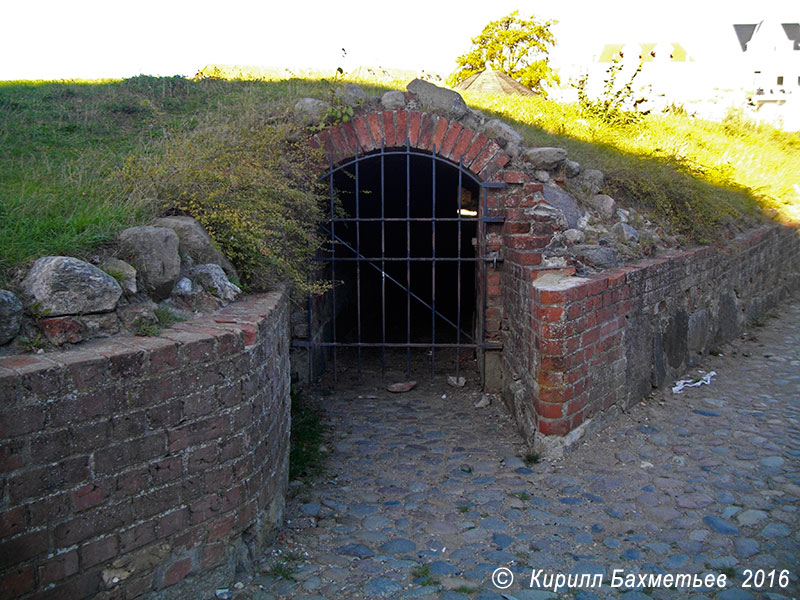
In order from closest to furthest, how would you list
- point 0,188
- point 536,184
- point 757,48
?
point 0,188, point 536,184, point 757,48

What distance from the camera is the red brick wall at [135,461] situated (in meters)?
2.08

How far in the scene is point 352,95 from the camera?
5.83m

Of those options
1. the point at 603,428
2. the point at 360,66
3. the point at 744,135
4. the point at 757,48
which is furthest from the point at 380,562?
the point at 757,48

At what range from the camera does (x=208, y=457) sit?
8.70 feet

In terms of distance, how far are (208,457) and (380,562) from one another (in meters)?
1.13

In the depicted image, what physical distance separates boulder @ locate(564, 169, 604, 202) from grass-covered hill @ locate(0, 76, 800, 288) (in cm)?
25

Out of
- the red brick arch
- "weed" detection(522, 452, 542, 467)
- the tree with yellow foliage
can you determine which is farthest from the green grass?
the tree with yellow foliage

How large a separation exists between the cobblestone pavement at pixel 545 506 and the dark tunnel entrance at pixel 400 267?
1.42 meters

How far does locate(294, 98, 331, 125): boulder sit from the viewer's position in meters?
5.64

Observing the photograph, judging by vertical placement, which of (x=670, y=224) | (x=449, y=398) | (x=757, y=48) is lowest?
(x=449, y=398)

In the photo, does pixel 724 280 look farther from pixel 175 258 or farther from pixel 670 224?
pixel 175 258

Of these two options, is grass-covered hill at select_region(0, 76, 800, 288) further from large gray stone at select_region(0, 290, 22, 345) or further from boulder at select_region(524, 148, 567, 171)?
boulder at select_region(524, 148, 567, 171)

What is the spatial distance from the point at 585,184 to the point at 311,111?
2.80 meters

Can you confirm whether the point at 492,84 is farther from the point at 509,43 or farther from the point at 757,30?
the point at 757,30
